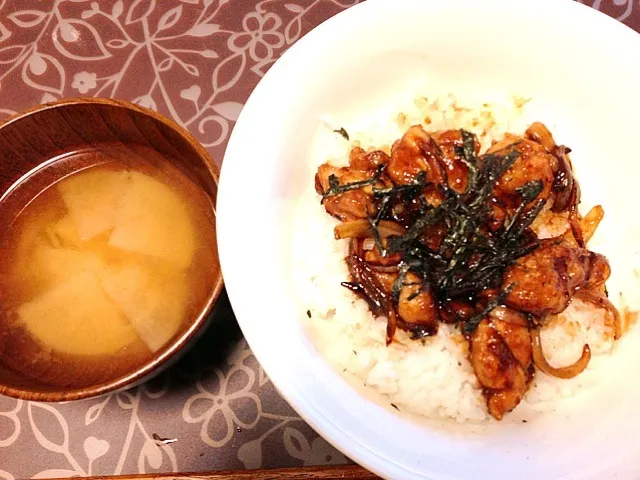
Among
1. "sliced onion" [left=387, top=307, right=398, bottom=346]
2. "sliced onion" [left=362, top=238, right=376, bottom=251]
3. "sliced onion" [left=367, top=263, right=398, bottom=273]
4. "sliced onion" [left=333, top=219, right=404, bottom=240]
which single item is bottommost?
"sliced onion" [left=387, top=307, right=398, bottom=346]

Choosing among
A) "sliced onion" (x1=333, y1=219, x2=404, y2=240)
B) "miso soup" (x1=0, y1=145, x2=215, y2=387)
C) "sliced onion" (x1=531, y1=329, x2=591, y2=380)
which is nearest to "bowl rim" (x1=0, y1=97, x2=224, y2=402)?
"miso soup" (x1=0, y1=145, x2=215, y2=387)

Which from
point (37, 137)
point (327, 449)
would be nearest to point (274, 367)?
point (327, 449)

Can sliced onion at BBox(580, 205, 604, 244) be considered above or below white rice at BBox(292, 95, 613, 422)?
above

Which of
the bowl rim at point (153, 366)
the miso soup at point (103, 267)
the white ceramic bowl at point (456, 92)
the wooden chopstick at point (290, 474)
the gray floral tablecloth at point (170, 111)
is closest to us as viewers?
the white ceramic bowl at point (456, 92)

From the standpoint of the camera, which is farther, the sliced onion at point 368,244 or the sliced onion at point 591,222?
the sliced onion at point 591,222

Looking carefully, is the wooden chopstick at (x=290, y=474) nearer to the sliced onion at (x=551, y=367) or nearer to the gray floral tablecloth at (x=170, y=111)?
the gray floral tablecloth at (x=170, y=111)

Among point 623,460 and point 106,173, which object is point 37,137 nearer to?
point 106,173

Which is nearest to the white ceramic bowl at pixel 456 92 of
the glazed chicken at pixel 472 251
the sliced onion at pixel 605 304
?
the sliced onion at pixel 605 304

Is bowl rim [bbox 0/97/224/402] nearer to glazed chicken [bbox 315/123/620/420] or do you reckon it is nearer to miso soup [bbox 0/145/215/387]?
miso soup [bbox 0/145/215/387]
